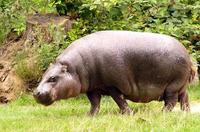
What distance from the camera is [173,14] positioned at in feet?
43.3

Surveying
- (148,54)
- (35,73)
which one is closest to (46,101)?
(148,54)

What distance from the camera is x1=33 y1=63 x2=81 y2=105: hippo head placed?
7961mm

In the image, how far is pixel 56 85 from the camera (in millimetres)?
8109

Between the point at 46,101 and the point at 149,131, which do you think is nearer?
the point at 149,131

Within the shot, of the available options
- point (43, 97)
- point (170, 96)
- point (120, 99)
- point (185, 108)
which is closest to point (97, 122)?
point (43, 97)

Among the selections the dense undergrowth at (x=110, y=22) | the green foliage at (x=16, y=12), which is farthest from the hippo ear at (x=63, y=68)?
the green foliage at (x=16, y=12)

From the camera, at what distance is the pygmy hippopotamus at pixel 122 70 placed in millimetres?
8281

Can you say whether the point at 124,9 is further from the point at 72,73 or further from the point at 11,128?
the point at 11,128

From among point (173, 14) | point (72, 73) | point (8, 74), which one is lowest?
point (8, 74)

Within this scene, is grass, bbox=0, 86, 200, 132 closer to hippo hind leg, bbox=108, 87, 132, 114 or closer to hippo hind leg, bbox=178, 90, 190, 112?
hippo hind leg, bbox=108, 87, 132, 114

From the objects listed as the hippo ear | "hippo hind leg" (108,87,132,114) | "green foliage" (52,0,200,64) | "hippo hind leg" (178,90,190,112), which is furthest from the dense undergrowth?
the hippo ear

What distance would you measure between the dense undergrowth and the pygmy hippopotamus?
369cm

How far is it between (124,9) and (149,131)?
644 cm

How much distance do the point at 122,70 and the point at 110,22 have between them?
4.62 meters
